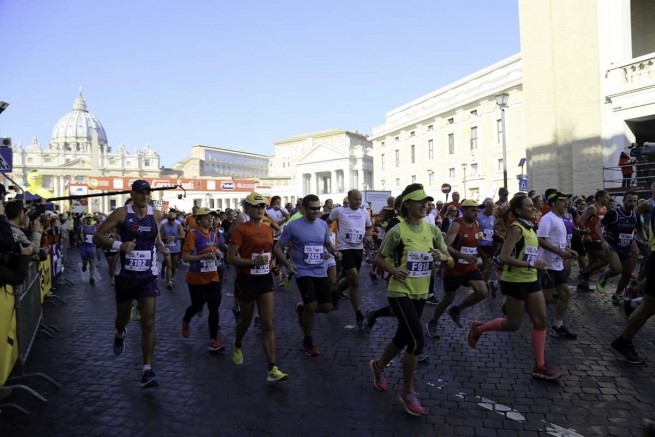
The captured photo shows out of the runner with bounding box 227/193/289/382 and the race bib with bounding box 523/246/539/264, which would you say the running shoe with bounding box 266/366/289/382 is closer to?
the runner with bounding box 227/193/289/382

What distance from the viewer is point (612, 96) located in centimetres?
1653

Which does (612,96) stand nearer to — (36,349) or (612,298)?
(612,298)

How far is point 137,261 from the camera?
17.0ft

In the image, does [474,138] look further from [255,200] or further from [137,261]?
[137,261]

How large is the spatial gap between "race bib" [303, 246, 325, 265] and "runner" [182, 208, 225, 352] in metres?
1.15

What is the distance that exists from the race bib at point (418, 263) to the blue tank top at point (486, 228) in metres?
5.06

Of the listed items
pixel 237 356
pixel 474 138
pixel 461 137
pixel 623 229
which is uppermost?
pixel 461 137

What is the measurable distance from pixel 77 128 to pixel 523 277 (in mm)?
164854

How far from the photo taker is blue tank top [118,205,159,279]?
5176 mm

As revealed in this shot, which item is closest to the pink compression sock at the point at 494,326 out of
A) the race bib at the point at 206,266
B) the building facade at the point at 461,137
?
the race bib at the point at 206,266

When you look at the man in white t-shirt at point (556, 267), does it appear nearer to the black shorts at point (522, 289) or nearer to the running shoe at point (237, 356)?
the black shorts at point (522, 289)

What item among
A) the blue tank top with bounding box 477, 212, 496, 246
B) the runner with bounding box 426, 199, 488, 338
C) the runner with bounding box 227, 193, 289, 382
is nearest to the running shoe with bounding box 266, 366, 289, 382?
the runner with bounding box 227, 193, 289, 382

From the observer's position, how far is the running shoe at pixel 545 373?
4.81 metres

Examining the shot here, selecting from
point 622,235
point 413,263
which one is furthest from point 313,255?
point 622,235
